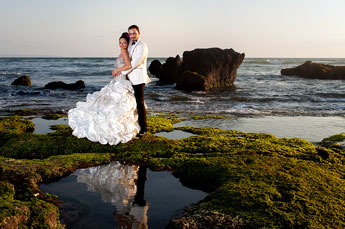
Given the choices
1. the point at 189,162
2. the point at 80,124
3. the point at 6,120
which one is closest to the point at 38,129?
the point at 6,120

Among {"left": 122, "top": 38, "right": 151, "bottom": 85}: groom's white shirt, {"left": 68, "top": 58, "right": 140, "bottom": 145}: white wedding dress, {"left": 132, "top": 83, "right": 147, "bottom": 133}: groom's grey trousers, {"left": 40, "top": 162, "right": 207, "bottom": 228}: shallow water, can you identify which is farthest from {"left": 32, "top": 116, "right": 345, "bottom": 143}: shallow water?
{"left": 40, "top": 162, "right": 207, "bottom": 228}: shallow water

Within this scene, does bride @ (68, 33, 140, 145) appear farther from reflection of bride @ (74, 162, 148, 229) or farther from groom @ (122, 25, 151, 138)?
reflection of bride @ (74, 162, 148, 229)

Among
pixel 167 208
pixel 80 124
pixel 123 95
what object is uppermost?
pixel 123 95

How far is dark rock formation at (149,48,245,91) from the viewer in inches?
998

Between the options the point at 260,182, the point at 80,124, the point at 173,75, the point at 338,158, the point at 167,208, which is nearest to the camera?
the point at 167,208

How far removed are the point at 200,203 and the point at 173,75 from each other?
28.1m

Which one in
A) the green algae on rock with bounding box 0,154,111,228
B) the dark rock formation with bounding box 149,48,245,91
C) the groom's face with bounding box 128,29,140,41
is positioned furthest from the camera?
the dark rock formation with bounding box 149,48,245,91

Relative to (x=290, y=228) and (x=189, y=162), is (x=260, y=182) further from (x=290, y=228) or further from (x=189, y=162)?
(x=189, y=162)

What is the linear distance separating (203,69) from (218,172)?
23649 millimetres

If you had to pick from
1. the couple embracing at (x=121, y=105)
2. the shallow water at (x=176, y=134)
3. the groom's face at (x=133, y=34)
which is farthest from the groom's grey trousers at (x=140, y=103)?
the groom's face at (x=133, y=34)

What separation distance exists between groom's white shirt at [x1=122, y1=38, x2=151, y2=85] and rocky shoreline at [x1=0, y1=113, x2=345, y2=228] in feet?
5.22

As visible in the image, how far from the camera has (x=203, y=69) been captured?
28406 millimetres

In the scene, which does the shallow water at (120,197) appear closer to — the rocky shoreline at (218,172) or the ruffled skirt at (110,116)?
the rocky shoreline at (218,172)

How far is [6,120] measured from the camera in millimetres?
9820
